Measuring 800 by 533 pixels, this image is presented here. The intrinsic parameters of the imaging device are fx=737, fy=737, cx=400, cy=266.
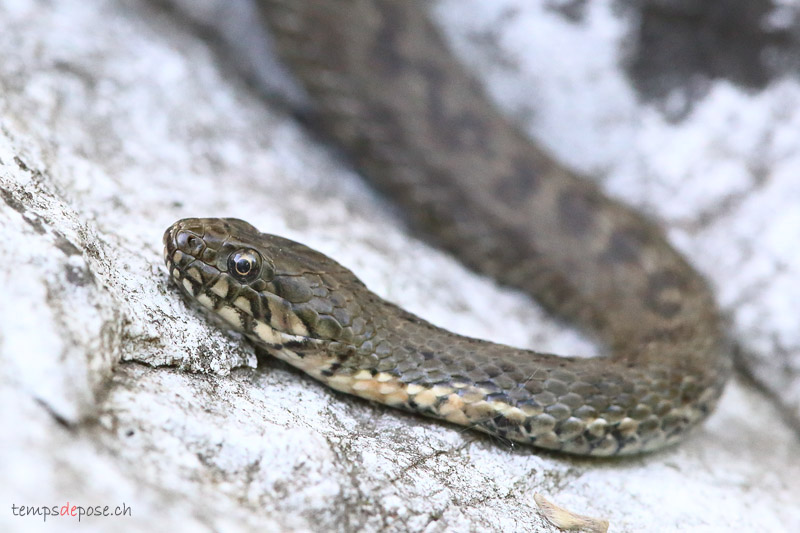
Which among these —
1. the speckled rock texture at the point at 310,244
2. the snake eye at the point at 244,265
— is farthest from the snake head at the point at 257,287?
the speckled rock texture at the point at 310,244

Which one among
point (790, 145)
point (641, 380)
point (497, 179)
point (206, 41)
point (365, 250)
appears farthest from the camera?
point (206, 41)

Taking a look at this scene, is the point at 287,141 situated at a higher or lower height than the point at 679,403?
higher

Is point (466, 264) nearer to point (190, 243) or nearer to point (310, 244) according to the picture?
point (310, 244)

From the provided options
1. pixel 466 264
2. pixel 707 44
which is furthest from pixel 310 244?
pixel 707 44

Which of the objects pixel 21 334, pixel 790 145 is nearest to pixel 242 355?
pixel 21 334

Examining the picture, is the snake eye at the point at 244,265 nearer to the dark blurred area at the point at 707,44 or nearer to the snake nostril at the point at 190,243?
the snake nostril at the point at 190,243

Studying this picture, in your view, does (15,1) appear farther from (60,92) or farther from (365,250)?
(365,250)
